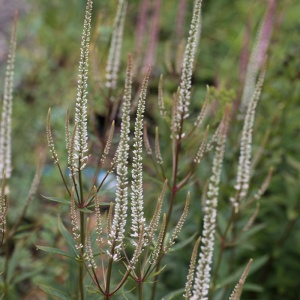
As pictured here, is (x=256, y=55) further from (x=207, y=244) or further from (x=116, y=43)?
(x=207, y=244)

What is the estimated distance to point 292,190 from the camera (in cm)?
395

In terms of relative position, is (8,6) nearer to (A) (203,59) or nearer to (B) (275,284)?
(A) (203,59)

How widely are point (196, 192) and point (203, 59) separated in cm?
363

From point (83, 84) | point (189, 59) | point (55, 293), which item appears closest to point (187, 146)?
point (189, 59)

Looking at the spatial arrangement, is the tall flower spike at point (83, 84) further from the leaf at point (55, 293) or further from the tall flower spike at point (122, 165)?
the leaf at point (55, 293)

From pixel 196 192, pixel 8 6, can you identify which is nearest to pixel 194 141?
pixel 196 192

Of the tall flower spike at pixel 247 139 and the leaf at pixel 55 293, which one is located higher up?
the tall flower spike at pixel 247 139

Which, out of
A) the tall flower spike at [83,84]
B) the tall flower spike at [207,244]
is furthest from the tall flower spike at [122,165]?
the tall flower spike at [207,244]

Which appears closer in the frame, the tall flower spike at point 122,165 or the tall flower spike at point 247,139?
the tall flower spike at point 122,165

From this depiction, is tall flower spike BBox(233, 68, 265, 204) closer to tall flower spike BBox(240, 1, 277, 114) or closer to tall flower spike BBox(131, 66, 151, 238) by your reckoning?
tall flower spike BBox(131, 66, 151, 238)

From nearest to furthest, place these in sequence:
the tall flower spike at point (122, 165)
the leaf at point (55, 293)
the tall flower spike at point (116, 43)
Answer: the tall flower spike at point (122, 165), the leaf at point (55, 293), the tall flower spike at point (116, 43)

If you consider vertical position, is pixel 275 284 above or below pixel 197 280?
below

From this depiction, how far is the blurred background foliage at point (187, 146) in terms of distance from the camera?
3330 millimetres

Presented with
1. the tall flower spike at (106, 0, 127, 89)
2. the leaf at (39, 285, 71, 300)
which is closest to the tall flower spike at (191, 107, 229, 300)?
the leaf at (39, 285, 71, 300)
